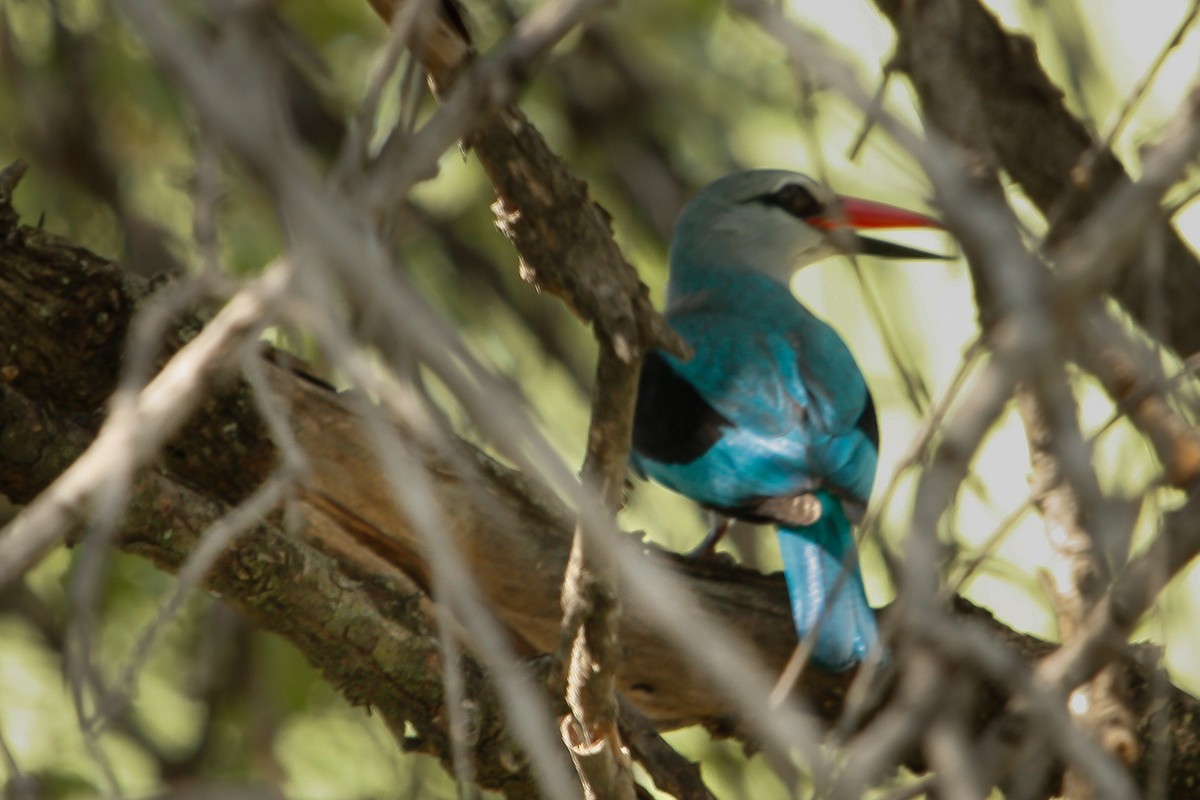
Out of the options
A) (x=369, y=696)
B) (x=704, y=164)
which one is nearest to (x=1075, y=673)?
(x=369, y=696)

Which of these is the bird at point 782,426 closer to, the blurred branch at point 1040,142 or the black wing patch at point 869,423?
the black wing patch at point 869,423

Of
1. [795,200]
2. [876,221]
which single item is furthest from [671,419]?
[795,200]

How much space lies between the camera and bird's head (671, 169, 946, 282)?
450 centimetres

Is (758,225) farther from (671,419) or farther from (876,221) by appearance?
(671,419)

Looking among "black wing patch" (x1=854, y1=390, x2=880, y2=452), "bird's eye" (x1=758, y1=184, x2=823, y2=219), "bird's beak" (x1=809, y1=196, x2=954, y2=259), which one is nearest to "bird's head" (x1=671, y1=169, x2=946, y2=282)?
"bird's eye" (x1=758, y1=184, x2=823, y2=219)

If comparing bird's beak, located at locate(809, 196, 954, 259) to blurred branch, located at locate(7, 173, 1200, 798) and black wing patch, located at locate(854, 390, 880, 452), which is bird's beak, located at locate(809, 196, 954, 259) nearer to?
black wing patch, located at locate(854, 390, 880, 452)

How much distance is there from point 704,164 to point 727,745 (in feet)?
5.90

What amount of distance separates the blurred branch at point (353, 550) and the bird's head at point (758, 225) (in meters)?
1.69

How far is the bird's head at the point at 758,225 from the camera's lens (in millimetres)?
4500

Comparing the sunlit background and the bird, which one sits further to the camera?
the sunlit background

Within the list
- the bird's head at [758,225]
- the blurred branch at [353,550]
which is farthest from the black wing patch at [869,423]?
the bird's head at [758,225]

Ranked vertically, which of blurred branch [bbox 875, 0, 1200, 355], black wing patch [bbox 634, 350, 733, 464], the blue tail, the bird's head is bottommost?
the blue tail

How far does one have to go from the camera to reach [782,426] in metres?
3.42

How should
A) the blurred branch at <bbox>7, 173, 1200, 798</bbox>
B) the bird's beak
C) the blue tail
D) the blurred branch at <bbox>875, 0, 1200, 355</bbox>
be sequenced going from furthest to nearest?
the bird's beak
the blurred branch at <bbox>875, 0, 1200, 355</bbox>
the blue tail
the blurred branch at <bbox>7, 173, 1200, 798</bbox>
